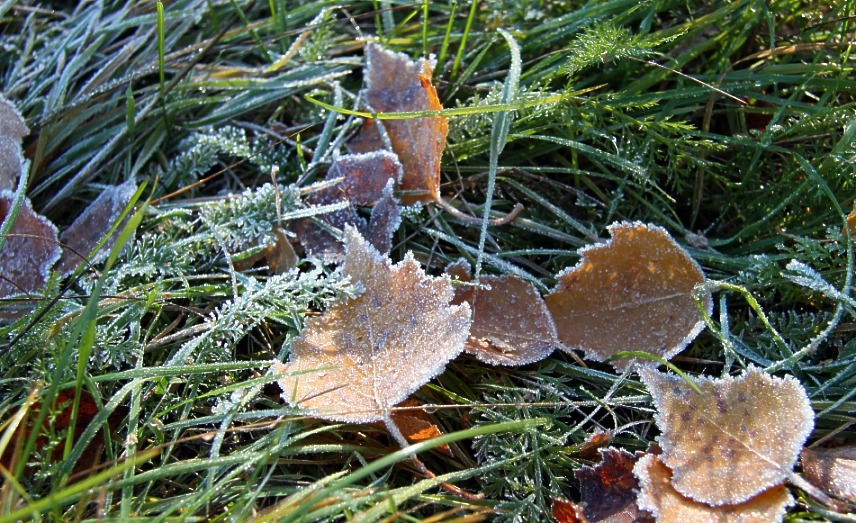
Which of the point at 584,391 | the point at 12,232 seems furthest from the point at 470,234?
the point at 12,232

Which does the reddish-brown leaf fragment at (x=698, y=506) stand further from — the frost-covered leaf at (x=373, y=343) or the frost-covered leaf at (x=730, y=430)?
the frost-covered leaf at (x=373, y=343)

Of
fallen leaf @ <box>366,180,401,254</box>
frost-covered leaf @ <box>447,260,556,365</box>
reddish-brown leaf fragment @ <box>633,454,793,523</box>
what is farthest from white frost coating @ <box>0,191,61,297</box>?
reddish-brown leaf fragment @ <box>633,454,793,523</box>

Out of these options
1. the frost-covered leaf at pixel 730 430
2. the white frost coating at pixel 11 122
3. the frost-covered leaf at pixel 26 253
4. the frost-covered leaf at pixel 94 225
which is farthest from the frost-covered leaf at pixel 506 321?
the white frost coating at pixel 11 122

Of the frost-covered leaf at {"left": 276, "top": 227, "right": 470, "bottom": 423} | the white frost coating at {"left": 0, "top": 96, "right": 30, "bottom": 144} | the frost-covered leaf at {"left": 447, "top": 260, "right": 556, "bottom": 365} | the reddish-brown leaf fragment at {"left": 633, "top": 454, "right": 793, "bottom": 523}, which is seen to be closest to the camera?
the reddish-brown leaf fragment at {"left": 633, "top": 454, "right": 793, "bottom": 523}

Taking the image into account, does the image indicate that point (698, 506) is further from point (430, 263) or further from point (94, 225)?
point (94, 225)

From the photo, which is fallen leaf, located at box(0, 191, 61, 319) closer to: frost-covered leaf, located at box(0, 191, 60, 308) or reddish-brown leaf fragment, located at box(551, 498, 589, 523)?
frost-covered leaf, located at box(0, 191, 60, 308)

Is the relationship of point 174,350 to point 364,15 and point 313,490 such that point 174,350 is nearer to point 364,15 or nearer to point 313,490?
point 313,490
